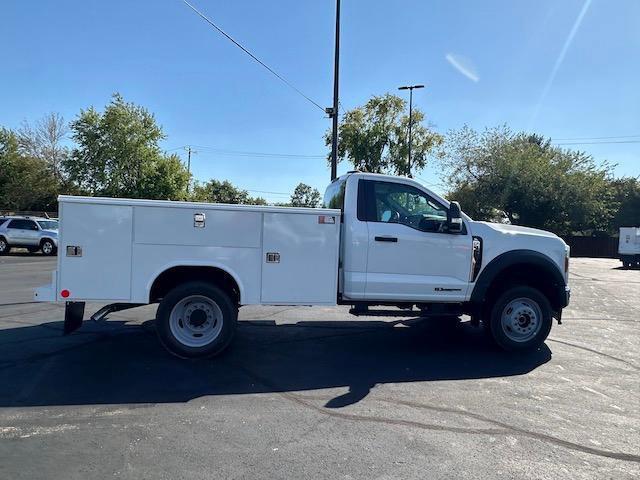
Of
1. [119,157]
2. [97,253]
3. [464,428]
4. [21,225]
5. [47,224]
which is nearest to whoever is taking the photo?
[464,428]

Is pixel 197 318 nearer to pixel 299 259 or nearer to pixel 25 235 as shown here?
pixel 299 259

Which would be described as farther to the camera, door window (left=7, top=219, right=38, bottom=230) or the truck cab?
door window (left=7, top=219, right=38, bottom=230)

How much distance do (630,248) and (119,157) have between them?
33.7 m

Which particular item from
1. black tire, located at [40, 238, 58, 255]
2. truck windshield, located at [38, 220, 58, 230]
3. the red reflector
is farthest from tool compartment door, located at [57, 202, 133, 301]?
truck windshield, located at [38, 220, 58, 230]

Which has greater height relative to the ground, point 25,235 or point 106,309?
point 25,235

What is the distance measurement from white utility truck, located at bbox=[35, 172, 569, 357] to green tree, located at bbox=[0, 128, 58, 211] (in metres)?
44.0

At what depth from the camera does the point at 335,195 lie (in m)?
7.59

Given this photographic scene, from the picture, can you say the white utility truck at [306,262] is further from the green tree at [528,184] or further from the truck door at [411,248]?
the green tree at [528,184]

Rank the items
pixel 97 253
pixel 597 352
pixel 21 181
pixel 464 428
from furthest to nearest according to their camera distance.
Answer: pixel 21 181, pixel 597 352, pixel 97 253, pixel 464 428

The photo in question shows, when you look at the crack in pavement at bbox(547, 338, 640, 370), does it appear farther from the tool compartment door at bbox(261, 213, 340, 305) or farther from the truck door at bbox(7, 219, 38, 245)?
the truck door at bbox(7, 219, 38, 245)

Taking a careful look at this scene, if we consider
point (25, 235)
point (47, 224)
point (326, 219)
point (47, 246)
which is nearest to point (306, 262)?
point (326, 219)

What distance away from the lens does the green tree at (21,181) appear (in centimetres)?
4353

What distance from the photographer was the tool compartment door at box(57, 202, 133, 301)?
594cm

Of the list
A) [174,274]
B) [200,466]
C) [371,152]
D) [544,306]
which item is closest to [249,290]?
[174,274]
